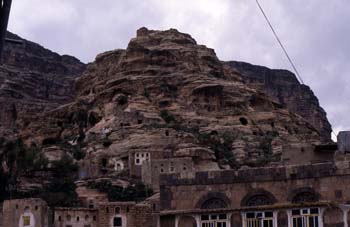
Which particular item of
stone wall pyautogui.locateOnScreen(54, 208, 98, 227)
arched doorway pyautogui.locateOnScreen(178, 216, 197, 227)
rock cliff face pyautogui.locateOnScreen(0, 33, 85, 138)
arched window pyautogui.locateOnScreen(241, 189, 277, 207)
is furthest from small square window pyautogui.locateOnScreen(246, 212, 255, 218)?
rock cliff face pyautogui.locateOnScreen(0, 33, 85, 138)

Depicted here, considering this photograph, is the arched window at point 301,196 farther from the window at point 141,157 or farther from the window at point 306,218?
the window at point 141,157

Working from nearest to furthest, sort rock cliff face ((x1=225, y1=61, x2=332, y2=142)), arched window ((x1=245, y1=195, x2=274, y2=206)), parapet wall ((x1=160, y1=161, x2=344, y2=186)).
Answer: parapet wall ((x1=160, y1=161, x2=344, y2=186))
arched window ((x1=245, y1=195, x2=274, y2=206))
rock cliff face ((x1=225, y1=61, x2=332, y2=142))

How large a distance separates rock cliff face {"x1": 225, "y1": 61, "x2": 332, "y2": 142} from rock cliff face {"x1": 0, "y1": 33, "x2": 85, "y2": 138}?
36.7m

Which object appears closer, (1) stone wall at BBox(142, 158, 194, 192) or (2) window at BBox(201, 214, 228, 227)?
(2) window at BBox(201, 214, 228, 227)

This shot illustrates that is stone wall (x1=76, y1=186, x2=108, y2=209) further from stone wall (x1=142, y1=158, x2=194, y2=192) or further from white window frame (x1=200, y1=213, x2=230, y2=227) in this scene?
white window frame (x1=200, y1=213, x2=230, y2=227)

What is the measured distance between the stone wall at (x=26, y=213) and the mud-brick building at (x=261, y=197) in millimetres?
30242

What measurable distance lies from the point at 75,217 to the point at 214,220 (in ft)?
106

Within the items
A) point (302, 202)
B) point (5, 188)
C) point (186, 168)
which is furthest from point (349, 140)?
point (5, 188)

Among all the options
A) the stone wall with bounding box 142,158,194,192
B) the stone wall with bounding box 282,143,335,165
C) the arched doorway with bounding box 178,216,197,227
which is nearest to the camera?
the arched doorway with bounding box 178,216,197,227

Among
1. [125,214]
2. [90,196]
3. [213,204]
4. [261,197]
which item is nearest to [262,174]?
[261,197]

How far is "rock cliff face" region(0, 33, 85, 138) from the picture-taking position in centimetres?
11581

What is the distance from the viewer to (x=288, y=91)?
169 m

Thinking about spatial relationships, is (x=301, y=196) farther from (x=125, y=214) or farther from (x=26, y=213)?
(x=26, y=213)

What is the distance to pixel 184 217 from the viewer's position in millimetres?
29547
